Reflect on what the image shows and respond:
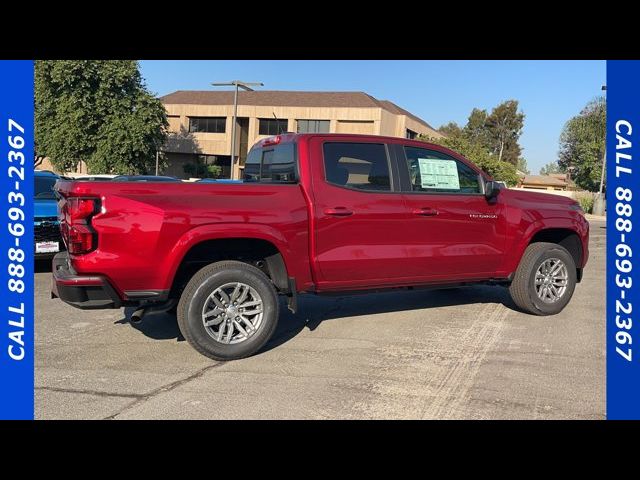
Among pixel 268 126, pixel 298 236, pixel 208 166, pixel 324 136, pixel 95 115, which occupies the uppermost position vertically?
pixel 268 126

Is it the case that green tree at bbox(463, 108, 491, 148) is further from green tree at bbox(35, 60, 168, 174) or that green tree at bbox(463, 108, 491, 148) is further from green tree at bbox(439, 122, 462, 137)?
green tree at bbox(35, 60, 168, 174)

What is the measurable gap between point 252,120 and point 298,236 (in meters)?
51.1

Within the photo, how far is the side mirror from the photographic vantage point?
555cm

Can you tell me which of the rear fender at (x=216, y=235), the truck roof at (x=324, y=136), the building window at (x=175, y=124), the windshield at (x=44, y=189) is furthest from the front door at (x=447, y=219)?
the building window at (x=175, y=124)

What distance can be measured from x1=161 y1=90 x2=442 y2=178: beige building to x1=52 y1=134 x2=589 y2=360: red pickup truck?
44649 mm

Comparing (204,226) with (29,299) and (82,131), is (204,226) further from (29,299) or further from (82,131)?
(82,131)

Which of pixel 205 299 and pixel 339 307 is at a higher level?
pixel 205 299

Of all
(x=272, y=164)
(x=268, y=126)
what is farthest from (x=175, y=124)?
(x=272, y=164)

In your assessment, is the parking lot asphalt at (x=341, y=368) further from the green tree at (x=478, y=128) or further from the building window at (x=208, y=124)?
the green tree at (x=478, y=128)

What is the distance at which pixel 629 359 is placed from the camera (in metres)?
4.13

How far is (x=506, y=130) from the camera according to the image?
85188 mm

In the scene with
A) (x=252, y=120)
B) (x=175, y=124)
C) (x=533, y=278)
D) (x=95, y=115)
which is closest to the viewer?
(x=533, y=278)

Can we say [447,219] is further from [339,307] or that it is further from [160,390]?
[160,390]
